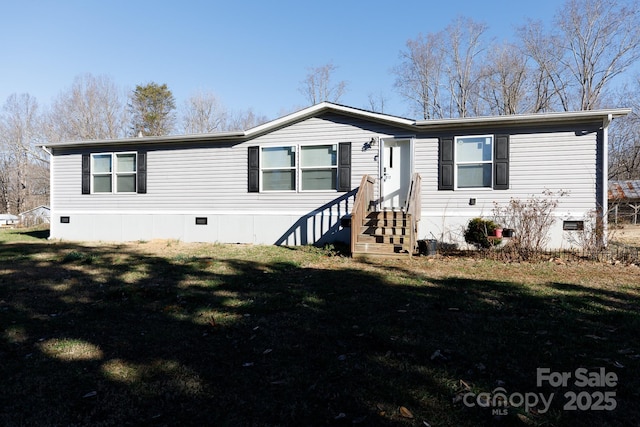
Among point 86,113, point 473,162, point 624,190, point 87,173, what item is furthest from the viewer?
point 86,113

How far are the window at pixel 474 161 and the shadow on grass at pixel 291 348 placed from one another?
14.0 ft

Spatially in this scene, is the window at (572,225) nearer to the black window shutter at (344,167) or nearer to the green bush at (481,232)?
the green bush at (481,232)

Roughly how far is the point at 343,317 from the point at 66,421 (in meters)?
2.49

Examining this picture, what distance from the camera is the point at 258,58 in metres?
19.2

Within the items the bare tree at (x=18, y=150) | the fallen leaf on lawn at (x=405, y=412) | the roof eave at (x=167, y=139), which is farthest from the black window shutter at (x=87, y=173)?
the bare tree at (x=18, y=150)

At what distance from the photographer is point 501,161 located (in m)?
8.92

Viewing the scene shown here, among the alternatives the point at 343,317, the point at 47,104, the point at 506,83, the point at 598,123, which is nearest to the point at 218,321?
the point at 343,317

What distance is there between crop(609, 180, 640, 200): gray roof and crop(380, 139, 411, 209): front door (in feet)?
60.6

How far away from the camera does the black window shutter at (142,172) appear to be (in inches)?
446

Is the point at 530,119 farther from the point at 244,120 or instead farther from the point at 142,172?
the point at 244,120

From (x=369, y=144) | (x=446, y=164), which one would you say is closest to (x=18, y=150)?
(x=369, y=144)

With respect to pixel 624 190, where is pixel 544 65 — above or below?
above

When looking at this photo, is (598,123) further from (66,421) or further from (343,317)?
(66,421)

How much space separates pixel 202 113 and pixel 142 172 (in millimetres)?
22286
